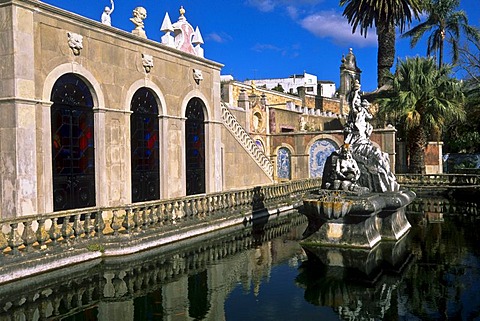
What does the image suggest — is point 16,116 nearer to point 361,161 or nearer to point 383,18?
point 361,161

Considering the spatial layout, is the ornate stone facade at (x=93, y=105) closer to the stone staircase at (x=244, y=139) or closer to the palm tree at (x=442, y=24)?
the stone staircase at (x=244, y=139)

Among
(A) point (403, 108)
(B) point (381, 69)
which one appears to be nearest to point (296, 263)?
(A) point (403, 108)

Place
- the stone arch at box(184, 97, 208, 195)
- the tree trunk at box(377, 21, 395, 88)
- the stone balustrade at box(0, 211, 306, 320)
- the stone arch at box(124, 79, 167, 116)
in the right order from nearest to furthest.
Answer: the stone balustrade at box(0, 211, 306, 320)
the stone arch at box(124, 79, 167, 116)
the stone arch at box(184, 97, 208, 195)
the tree trunk at box(377, 21, 395, 88)

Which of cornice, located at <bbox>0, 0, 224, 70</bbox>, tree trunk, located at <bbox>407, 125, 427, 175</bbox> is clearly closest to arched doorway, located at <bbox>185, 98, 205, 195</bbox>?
cornice, located at <bbox>0, 0, 224, 70</bbox>

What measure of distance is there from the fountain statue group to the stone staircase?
6.64 meters

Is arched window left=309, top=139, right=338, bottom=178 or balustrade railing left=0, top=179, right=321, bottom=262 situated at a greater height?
arched window left=309, top=139, right=338, bottom=178

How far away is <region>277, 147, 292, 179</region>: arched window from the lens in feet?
97.8

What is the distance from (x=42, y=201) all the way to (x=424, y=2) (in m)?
30.4

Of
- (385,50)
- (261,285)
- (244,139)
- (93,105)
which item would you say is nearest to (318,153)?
(385,50)

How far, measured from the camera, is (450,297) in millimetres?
7543

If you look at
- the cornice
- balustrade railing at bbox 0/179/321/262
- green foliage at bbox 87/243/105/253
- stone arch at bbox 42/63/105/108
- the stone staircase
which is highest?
the cornice

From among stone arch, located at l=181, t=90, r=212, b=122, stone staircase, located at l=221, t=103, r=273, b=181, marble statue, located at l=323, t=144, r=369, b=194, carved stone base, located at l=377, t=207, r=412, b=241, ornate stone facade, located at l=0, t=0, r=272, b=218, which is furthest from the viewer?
stone staircase, located at l=221, t=103, r=273, b=181

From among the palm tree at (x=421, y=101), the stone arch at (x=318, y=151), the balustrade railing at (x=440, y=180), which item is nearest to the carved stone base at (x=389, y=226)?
the balustrade railing at (x=440, y=180)

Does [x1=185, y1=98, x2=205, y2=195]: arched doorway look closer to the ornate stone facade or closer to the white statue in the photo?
the ornate stone facade
